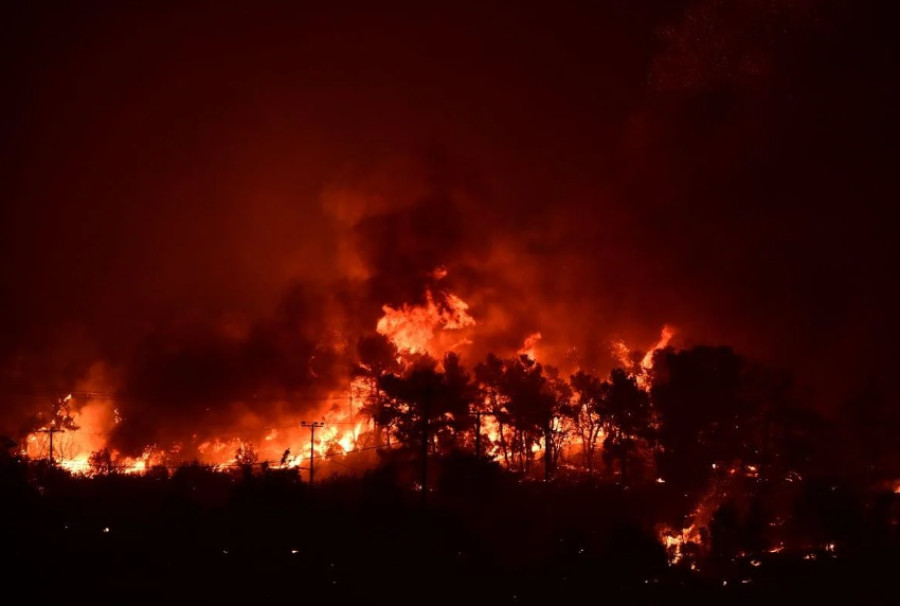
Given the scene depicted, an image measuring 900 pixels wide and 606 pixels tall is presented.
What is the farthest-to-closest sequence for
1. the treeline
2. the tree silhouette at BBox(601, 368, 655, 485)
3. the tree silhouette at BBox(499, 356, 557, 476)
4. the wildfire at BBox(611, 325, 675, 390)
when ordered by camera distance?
the wildfire at BBox(611, 325, 675, 390) → the tree silhouette at BBox(499, 356, 557, 476) → the tree silhouette at BBox(601, 368, 655, 485) → the treeline

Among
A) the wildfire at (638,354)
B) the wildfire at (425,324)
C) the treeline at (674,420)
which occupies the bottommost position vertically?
the treeline at (674,420)

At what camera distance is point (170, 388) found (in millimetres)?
62906

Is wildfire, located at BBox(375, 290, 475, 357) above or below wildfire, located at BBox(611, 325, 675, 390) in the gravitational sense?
above

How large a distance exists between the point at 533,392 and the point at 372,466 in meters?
10.9

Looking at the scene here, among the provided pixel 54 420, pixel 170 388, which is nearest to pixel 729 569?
pixel 170 388

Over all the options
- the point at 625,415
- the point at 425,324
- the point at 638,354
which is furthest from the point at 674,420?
the point at 425,324

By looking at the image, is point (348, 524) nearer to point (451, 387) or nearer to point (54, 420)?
point (451, 387)

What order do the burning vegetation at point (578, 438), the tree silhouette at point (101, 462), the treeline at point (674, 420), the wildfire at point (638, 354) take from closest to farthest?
the burning vegetation at point (578, 438) → the treeline at point (674, 420) → the tree silhouette at point (101, 462) → the wildfire at point (638, 354)

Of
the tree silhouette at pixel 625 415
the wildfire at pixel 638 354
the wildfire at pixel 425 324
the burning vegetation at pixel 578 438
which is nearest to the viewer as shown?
the burning vegetation at pixel 578 438

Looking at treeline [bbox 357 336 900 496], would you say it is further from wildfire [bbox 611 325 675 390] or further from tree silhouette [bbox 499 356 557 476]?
wildfire [bbox 611 325 675 390]

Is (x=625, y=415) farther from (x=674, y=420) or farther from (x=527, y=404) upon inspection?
(x=527, y=404)

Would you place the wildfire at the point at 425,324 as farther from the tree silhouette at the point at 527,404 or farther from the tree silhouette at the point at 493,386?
the tree silhouette at the point at 527,404

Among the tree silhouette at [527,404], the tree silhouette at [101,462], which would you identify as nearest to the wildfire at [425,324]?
the tree silhouette at [527,404]

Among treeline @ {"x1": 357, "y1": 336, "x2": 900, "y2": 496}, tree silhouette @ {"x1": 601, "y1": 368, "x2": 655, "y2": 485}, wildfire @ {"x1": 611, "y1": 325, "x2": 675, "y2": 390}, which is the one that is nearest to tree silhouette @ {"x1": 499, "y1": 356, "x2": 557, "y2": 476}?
treeline @ {"x1": 357, "y1": 336, "x2": 900, "y2": 496}
